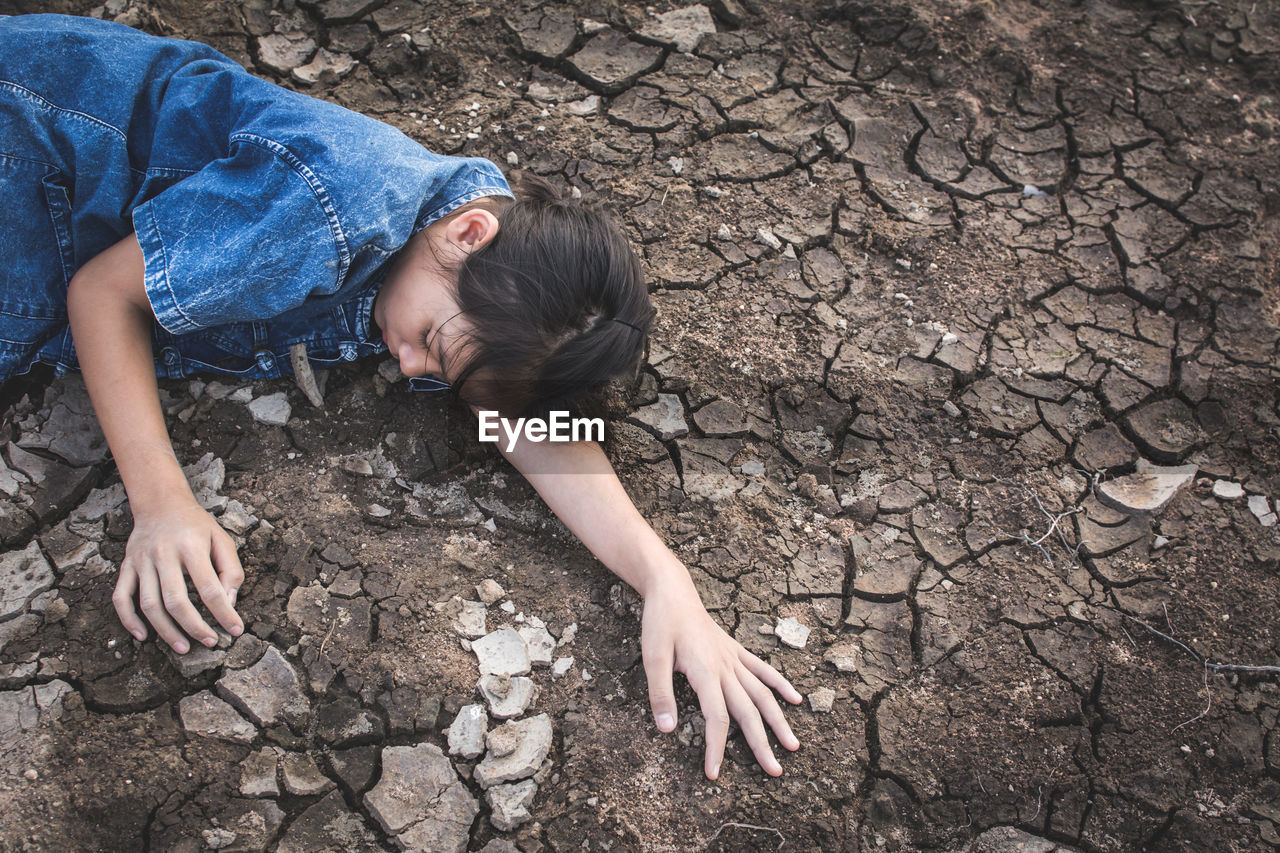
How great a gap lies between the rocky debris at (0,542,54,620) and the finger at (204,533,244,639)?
354 millimetres

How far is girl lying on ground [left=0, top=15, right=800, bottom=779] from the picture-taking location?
1644mm

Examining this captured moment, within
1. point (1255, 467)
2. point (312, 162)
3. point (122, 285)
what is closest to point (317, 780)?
point (122, 285)

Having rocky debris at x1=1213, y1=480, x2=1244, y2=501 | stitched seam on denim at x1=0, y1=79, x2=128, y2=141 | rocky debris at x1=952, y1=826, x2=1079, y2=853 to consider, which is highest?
stitched seam on denim at x1=0, y1=79, x2=128, y2=141

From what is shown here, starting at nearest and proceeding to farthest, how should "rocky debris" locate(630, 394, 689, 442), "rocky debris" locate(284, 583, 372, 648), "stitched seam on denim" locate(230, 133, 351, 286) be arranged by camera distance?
"stitched seam on denim" locate(230, 133, 351, 286) → "rocky debris" locate(284, 583, 372, 648) → "rocky debris" locate(630, 394, 689, 442)

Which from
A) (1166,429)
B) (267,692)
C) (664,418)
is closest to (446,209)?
(664,418)

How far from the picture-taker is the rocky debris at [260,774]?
1.57m

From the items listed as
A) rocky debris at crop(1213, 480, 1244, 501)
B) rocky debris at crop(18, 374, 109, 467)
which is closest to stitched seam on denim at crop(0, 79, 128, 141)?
rocky debris at crop(18, 374, 109, 467)

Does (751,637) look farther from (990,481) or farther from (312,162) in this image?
(312,162)

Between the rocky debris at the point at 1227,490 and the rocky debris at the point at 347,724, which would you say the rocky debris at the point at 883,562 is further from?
the rocky debris at the point at 347,724

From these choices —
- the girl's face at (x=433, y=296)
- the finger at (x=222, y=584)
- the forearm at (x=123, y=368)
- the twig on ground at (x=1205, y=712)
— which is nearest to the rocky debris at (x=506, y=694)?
the finger at (x=222, y=584)

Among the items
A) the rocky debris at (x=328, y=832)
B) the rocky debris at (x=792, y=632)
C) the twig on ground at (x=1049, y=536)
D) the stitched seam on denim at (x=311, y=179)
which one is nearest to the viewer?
the rocky debris at (x=328, y=832)

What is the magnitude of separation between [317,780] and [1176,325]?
2442mm

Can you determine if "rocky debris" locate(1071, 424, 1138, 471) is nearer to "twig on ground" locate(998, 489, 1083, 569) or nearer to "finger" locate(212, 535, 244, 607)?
"twig on ground" locate(998, 489, 1083, 569)

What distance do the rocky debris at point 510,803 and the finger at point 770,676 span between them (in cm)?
48
